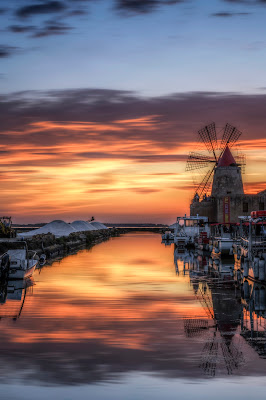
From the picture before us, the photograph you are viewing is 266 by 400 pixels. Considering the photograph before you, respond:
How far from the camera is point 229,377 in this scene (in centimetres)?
970

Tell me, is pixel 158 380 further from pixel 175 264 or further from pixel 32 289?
pixel 175 264

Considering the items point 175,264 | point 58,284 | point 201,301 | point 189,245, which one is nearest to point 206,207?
point 189,245

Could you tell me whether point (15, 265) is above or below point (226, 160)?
below

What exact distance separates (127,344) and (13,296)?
29.3 ft

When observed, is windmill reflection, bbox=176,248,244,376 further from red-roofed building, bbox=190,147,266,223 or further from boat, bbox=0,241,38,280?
red-roofed building, bbox=190,147,266,223

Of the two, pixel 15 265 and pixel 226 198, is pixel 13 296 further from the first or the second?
pixel 226 198

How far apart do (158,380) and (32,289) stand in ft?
43.8

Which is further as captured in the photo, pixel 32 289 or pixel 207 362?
pixel 32 289

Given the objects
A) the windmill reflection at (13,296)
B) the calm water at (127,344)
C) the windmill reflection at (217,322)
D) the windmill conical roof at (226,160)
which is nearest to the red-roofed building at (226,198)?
the windmill conical roof at (226,160)

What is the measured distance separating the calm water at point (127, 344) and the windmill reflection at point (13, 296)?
0.19ft

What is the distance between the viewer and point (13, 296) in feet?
66.7

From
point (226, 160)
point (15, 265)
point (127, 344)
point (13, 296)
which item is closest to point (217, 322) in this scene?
point (127, 344)

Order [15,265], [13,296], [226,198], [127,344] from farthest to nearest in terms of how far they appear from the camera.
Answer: [226,198] < [15,265] < [13,296] < [127,344]

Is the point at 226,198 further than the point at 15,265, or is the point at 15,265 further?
the point at 226,198
